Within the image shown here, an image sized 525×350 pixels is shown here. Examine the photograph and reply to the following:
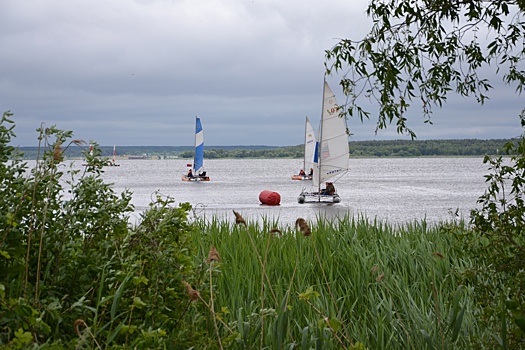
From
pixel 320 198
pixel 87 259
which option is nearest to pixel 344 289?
pixel 87 259

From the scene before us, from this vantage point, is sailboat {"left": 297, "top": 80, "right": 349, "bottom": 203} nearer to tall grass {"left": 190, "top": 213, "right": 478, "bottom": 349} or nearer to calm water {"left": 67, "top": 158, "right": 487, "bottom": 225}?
calm water {"left": 67, "top": 158, "right": 487, "bottom": 225}

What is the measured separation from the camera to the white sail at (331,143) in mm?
36819

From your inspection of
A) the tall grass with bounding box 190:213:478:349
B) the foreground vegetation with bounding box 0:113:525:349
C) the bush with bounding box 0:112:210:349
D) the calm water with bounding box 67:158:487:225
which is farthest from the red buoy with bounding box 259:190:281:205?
the bush with bounding box 0:112:210:349

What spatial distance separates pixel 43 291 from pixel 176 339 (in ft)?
2.67

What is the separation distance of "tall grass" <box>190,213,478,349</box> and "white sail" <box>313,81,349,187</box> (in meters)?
27.9

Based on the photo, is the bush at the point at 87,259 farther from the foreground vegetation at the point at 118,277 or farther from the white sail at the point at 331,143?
the white sail at the point at 331,143

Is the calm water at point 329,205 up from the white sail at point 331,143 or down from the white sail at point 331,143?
down

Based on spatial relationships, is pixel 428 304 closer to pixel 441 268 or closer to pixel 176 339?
pixel 441 268

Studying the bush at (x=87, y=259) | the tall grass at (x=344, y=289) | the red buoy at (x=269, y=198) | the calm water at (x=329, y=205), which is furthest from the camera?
the red buoy at (x=269, y=198)

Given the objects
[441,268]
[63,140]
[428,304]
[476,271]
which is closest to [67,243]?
[63,140]

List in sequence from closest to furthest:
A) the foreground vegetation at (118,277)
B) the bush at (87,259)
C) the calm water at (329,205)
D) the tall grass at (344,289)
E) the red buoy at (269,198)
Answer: the foreground vegetation at (118,277) → the bush at (87,259) → the tall grass at (344,289) → the calm water at (329,205) → the red buoy at (269,198)

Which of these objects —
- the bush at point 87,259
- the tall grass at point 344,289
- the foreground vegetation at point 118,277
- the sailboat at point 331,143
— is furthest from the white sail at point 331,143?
the bush at point 87,259

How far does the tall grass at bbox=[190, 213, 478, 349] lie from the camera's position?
15.7 ft

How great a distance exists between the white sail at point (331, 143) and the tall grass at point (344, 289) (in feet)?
91.5
